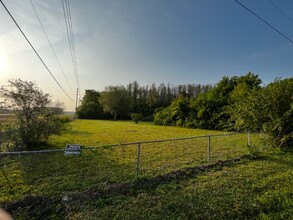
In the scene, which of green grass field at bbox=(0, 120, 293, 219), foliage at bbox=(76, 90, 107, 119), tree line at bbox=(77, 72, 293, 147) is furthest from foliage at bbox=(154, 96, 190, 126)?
foliage at bbox=(76, 90, 107, 119)

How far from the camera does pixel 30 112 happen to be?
976 cm

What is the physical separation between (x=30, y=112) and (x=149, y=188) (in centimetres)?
772

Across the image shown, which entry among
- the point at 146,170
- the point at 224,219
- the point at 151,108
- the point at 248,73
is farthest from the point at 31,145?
the point at 151,108

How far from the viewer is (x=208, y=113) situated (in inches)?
882

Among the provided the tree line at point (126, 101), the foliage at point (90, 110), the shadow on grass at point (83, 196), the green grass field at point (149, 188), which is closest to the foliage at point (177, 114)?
the tree line at point (126, 101)

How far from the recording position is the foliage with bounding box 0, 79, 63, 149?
30.9 feet

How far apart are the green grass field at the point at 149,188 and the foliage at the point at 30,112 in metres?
2.59

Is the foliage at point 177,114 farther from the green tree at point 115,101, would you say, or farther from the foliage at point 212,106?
the green tree at point 115,101

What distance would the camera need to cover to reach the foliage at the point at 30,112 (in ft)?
30.9

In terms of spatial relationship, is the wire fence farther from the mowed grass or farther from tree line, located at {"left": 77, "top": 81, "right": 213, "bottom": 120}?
tree line, located at {"left": 77, "top": 81, "right": 213, "bottom": 120}

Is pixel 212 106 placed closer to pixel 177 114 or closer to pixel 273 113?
pixel 177 114

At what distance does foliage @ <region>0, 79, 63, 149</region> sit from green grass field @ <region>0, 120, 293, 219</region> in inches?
102

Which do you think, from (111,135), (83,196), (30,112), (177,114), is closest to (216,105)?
(177,114)

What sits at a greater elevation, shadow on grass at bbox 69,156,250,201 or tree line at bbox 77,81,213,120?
tree line at bbox 77,81,213,120
